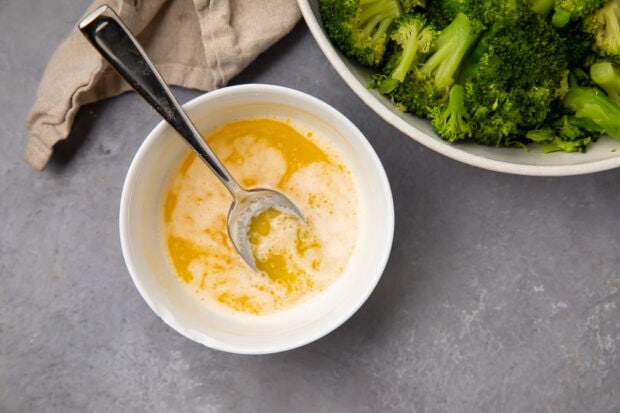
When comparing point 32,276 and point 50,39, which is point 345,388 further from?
point 50,39

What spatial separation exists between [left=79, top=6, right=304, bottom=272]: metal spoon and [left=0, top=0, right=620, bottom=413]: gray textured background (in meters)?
0.31

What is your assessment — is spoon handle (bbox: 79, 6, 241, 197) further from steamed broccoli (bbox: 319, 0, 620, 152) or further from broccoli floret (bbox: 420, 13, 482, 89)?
broccoli floret (bbox: 420, 13, 482, 89)

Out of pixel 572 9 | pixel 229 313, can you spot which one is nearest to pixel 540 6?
pixel 572 9

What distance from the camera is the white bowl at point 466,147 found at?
1237 millimetres

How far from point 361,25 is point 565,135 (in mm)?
508

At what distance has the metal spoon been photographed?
44.6 inches

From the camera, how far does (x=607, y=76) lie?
125cm

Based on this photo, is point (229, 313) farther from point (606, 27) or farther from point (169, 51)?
point (606, 27)

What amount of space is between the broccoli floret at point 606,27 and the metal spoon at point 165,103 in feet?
2.49

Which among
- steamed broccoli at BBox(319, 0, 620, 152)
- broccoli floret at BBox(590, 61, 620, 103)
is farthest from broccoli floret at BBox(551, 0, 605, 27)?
broccoli floret at BBox(590, 61, 620, 103)

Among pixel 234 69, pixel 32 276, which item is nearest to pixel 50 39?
pixel 234 69

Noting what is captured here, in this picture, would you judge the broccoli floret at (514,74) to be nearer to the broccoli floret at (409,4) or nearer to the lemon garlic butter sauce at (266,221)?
the broccoli floret at (409,4)

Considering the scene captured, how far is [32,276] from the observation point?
160 cm

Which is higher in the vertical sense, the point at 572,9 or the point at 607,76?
the point at 572,9
